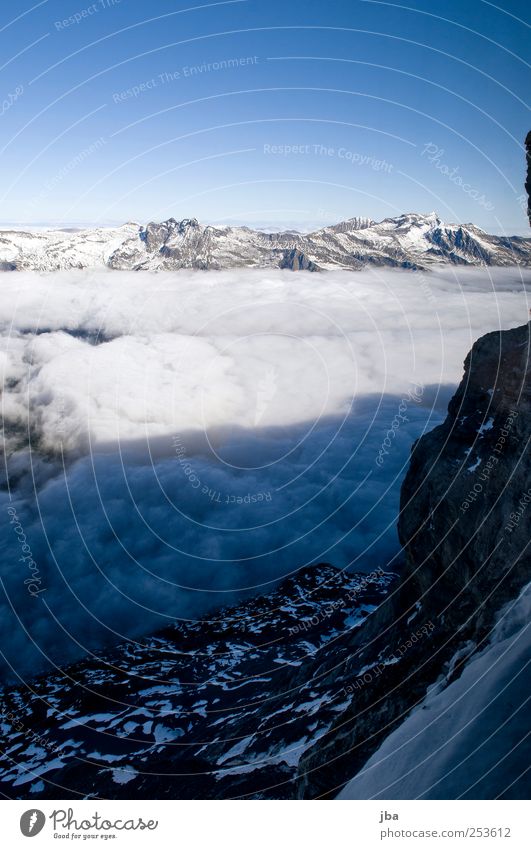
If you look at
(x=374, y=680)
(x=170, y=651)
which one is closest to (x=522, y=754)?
(x=374, y=680)

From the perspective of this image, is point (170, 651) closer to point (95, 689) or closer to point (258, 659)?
point (95, 689)

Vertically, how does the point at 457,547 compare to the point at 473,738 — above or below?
above

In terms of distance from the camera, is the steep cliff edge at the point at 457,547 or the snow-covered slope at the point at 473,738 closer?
the snow-covered slope at the point at 473,738

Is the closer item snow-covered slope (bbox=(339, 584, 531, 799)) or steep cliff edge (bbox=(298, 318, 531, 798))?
snow-covered slope (bbox=(339, 584, 531, 799))

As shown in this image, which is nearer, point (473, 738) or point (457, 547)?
point (473, 738)
